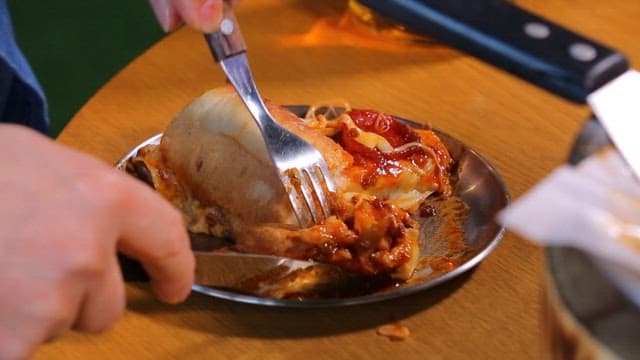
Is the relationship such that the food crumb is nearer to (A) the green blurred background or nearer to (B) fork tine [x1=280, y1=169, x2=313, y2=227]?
(B) fork tine [x1=280, y1=169, x2=313, y2=227]

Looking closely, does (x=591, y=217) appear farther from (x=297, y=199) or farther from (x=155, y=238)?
(x=297, y=199)

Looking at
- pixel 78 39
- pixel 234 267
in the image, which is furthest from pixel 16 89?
pixel 78 39

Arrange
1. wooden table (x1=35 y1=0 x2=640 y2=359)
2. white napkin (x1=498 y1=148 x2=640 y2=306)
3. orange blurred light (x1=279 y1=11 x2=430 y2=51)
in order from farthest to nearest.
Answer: orange blurred light (x1=279 y1=11 x2=430 y2=51) → wooden table (x1=35 y1=0 x2=640 y2=359) → white napkin (x1=498 y1=148 x2=640 y2=306)

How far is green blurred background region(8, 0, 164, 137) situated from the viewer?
160 cm

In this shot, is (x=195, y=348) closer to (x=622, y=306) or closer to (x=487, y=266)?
(x=487, y=266)

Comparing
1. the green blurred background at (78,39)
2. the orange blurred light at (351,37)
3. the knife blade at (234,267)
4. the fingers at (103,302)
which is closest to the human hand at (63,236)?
the fingers at (103,302)

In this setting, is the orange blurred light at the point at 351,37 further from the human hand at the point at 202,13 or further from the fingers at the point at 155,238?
the fingers at the point at 155,238

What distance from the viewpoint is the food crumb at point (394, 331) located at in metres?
0.59

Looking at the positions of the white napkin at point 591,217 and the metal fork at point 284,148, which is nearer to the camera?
the white napkin at point 591,217

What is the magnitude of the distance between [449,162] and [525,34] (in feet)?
0.81

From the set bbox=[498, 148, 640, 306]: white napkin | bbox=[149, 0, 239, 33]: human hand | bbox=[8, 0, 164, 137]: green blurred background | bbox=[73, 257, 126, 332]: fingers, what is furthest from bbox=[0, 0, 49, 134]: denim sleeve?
bbox=[8, 0, 164, 137]: green blurred background

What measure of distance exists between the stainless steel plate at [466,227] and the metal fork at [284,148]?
0.08 metres

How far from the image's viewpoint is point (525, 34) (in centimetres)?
50

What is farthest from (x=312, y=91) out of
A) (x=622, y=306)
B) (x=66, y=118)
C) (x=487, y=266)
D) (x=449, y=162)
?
(x=66, y=118)
